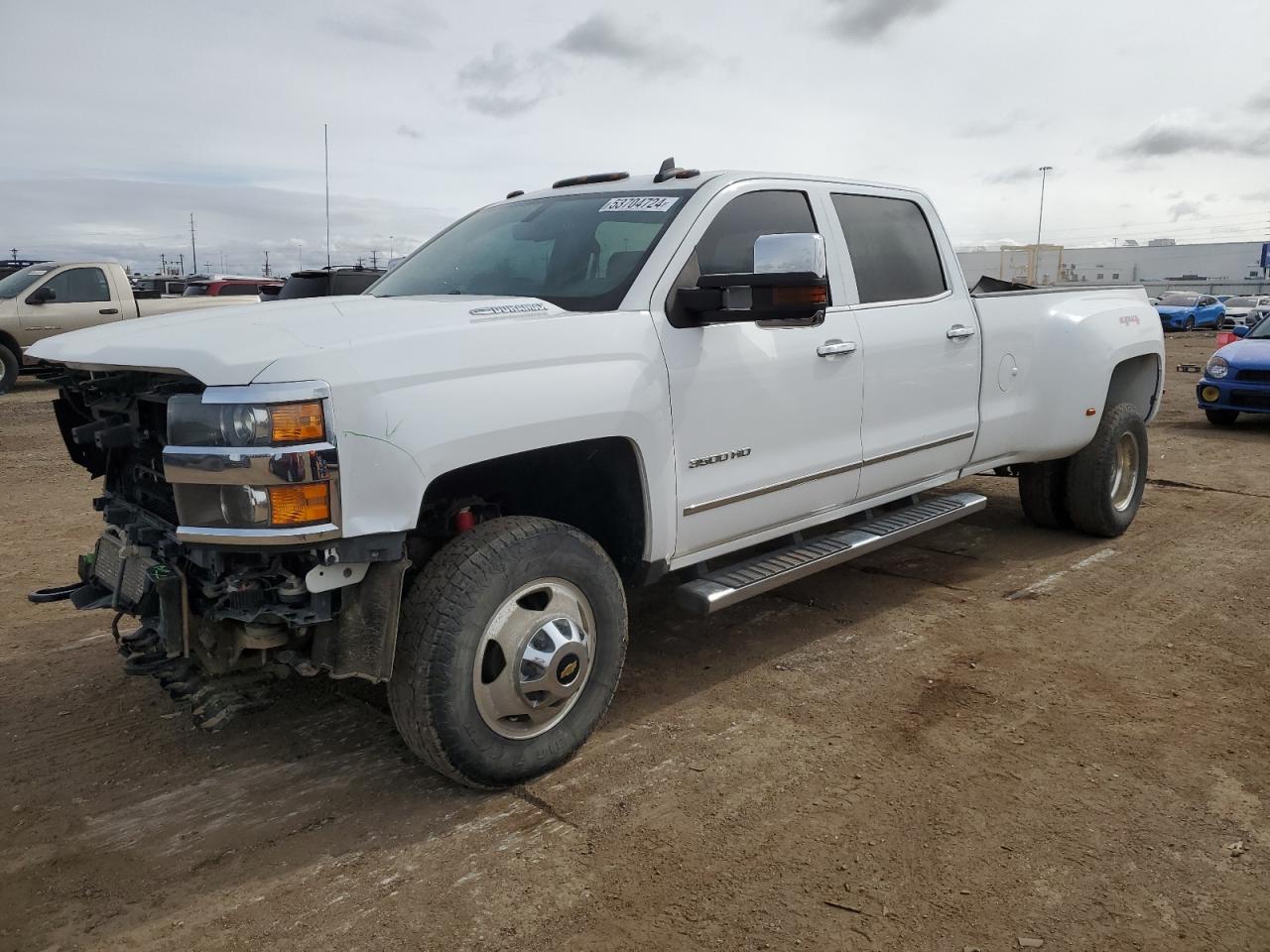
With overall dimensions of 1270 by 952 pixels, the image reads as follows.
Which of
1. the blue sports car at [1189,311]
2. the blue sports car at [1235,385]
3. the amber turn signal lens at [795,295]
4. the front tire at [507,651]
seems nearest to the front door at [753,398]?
the amber turn signal lens at [795,295]

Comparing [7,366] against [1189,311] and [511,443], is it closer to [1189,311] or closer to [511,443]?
[511,443]

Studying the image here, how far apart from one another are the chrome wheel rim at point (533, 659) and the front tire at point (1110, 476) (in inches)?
154

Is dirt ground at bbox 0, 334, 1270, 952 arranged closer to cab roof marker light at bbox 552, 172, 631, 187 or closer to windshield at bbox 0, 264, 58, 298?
cab roof marker light at bbox 552, 172, 631, 187

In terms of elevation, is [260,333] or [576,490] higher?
[260,333]

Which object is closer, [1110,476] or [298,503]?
[298,503]

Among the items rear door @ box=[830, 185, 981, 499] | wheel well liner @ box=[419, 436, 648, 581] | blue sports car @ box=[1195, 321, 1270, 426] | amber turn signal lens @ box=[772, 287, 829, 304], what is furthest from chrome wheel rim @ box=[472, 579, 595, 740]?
blue sports car @ box=[1195, 321, 1270, 426]

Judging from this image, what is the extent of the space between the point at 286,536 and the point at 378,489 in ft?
0.87

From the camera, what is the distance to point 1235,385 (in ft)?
37.1

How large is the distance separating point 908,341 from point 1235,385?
28.5 ft

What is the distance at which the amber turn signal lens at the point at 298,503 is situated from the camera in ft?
8.68

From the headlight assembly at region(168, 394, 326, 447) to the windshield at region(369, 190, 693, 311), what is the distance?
1.16 metres

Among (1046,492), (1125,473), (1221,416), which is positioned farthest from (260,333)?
(1221,416)

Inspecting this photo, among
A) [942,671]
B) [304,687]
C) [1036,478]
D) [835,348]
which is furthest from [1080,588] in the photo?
[304,687]

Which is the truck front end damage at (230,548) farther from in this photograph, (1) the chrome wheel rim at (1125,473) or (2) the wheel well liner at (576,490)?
(1) the chrome wheel rim at (1125,473)
